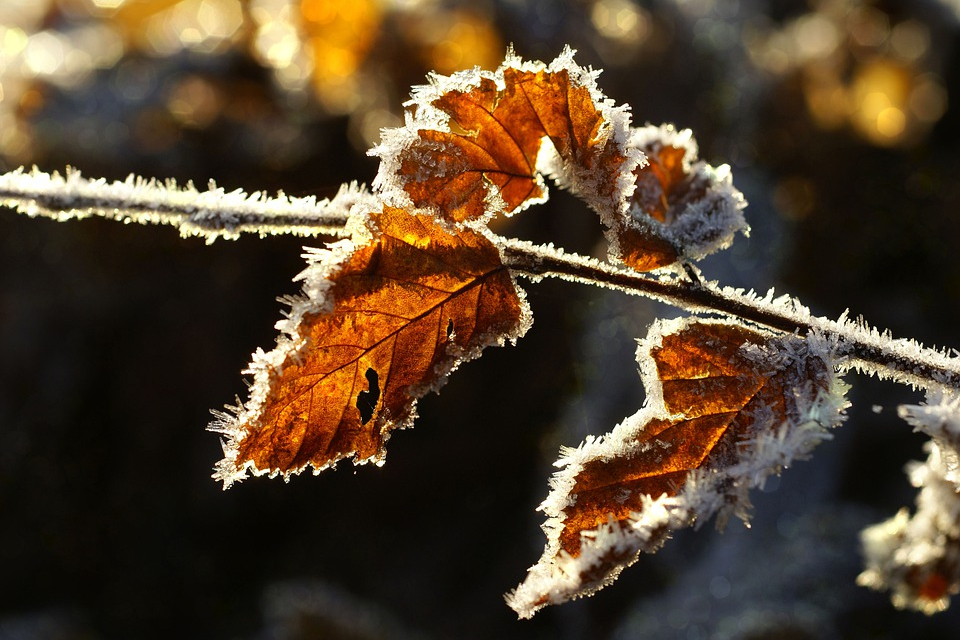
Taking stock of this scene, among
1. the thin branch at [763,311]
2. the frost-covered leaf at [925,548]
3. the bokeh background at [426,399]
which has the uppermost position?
the bokeh background at [426,399]

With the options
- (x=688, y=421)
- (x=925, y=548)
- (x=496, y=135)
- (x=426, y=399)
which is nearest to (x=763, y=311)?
(x=688, y=421)

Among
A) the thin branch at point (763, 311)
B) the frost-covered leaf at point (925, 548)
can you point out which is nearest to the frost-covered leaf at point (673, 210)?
the thin branch at point (763, 311)

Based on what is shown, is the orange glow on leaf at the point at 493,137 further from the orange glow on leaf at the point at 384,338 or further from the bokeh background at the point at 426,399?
the bokeh background at the point at 426,399

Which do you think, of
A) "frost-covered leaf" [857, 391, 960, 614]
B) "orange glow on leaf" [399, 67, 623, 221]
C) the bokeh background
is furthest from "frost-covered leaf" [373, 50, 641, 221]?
the bokeh background

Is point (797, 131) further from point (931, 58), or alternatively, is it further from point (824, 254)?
point (931, 58)

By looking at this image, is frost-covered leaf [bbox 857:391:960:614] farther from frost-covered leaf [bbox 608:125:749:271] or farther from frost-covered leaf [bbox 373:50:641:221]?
frost-covered leaf [bbox 373:50:641:221]

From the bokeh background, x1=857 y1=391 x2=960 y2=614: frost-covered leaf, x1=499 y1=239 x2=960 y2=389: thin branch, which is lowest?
x1=499 y1=239 x2=960 y2=389: thin branch
